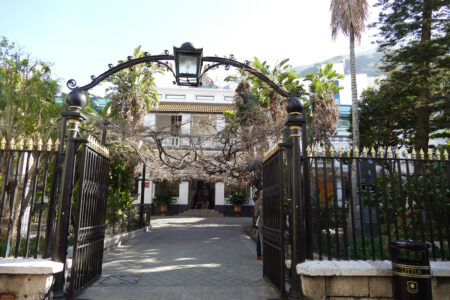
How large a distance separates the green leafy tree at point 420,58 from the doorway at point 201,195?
20.1m

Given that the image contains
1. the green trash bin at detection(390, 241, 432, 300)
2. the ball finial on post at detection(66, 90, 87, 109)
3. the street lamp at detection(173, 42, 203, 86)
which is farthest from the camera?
the ball finial on post at detection(66, 90, 87, 109)

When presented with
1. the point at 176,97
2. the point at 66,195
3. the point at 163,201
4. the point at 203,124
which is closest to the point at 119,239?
the point at 203,124

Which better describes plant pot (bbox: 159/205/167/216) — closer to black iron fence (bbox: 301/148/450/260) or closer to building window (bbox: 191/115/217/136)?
building window (bbox: 191/115/217/136)

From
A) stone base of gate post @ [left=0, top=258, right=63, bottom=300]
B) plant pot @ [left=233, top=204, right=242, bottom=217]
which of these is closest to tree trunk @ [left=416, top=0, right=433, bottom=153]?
stone base of gate post @ [left=0, top=258, right=63, bottom=300]

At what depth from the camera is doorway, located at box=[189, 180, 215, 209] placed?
101 ft

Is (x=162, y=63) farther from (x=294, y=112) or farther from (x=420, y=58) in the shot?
(x=420, y=58)

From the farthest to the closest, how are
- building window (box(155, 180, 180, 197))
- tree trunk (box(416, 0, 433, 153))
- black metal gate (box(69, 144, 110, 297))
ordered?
building window (box(155, 180, 180, 197)) < tree trunk (box(416, 0, 433, 153)) < black metal gate (box(69, 144, 110, 297))

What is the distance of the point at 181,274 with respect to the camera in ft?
22.2

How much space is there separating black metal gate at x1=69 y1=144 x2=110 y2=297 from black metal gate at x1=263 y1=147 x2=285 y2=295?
10.1 feet

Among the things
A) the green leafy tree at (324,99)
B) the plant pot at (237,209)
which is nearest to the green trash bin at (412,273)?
the green leafy tree at (324,99)

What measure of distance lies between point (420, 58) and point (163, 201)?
21776 millimetres

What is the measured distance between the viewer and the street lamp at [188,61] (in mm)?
4898

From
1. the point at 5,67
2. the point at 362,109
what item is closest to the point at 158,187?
the point at 362,109

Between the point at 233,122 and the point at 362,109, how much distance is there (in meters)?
9.80
